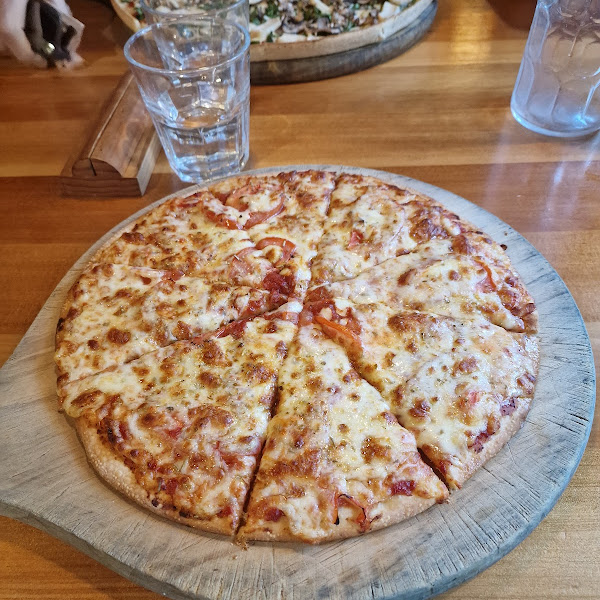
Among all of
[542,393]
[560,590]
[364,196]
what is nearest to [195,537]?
[560,590]

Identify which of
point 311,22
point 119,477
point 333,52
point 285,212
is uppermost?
point 311,22

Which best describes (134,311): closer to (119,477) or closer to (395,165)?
(119,477)

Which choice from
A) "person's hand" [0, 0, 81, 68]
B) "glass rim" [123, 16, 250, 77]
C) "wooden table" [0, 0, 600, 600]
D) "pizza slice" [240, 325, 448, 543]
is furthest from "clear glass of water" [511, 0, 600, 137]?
"person's hand" [0, 0, 81, 68]

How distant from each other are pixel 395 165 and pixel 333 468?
5.06 ft

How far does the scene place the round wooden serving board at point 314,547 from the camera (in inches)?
45.2

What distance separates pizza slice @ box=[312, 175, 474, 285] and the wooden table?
424 millimetres

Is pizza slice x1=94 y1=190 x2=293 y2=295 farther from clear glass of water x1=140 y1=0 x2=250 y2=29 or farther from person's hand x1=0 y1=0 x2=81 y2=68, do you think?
person's hand x1=0 y1=0 x2=81 y2=68

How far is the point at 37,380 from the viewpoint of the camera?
1.57 metres

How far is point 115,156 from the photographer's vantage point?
2307 mm

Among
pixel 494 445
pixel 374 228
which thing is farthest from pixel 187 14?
pixel 494 445

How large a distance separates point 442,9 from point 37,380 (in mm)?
3244

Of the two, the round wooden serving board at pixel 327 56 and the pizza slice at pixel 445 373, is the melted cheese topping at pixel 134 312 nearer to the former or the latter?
the pizza slice at pixel 445 373

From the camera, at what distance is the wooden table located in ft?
4.28

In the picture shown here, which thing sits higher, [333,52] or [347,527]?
[333,52]
